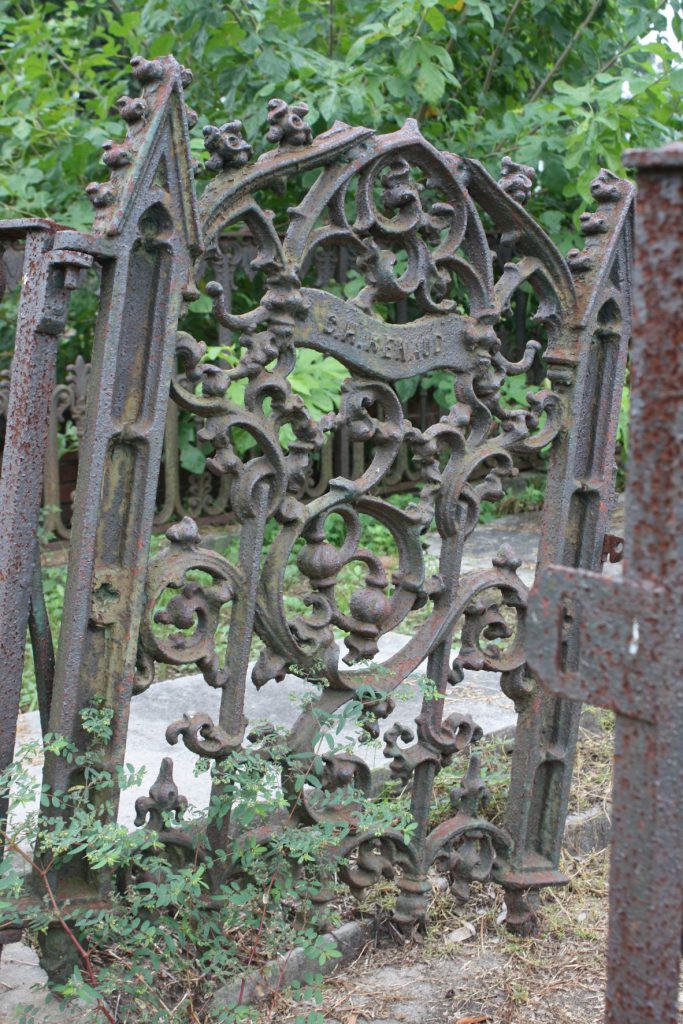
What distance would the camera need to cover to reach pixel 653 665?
120 cm

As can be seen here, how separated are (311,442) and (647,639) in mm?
1170

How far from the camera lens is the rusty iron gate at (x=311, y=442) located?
1995mm

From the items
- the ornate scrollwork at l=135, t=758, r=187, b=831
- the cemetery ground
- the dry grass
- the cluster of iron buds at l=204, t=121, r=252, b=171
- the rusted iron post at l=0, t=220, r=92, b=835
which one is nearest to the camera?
the rusted iron post at l=0, t=220, r=92, b=835

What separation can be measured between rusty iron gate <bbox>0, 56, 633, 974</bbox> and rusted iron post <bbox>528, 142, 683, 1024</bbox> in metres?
1.01

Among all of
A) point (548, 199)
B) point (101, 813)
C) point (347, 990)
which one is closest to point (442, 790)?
point (347, 990)

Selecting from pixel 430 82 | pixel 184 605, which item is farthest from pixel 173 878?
pixel 430 82

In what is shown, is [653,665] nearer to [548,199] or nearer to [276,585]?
[276,585]

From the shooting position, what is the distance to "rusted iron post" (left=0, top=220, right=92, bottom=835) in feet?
6.36

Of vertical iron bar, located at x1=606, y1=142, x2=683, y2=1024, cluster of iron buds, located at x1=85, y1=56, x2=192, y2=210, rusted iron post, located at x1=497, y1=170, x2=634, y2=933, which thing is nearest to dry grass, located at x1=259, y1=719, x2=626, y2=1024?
rusted iron post, located at x1=497, y1=170, x2=634, y2=933

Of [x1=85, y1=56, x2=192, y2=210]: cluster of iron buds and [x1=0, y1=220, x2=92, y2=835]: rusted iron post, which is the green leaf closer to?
[x1=85, y1=56, x2=192, y2=210]: cluster of iron buds

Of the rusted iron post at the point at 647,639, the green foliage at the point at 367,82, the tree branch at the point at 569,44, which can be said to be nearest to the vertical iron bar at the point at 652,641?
the rusted iron post at the point at 647,639

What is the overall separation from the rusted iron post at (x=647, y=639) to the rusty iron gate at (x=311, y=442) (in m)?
1.01

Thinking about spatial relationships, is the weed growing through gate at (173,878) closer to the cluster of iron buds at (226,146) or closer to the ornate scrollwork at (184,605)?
the ornate scrollwork at (184,605)

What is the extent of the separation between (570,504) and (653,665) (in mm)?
1550
